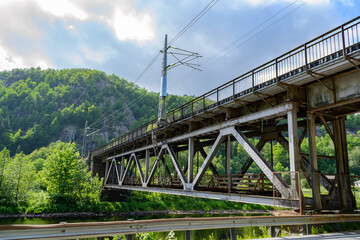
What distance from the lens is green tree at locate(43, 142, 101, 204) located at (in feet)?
152

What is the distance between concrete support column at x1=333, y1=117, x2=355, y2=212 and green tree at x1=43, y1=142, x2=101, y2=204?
39.4 meters

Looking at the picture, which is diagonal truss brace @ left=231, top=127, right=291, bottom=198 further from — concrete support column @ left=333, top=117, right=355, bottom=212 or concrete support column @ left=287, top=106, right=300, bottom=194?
concrete support column @ left=333, top=117, right=355, bottom=212

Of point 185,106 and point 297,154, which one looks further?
point 185,106

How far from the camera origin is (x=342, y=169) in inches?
555

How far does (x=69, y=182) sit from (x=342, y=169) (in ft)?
142

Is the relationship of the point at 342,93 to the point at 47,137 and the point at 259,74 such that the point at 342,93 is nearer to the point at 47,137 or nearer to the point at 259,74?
the point at 259,74

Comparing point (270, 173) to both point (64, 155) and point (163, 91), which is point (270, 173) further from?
point (64, 155)

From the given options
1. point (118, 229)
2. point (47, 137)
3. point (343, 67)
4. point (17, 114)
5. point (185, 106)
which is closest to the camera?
point (118, 229)

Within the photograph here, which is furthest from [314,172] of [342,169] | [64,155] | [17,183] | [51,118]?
[51,118]

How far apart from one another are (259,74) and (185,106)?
7.42 m

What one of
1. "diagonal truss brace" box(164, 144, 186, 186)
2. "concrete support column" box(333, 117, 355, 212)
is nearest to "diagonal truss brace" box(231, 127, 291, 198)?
"concrete support column" box(333, 117, 355, 212)

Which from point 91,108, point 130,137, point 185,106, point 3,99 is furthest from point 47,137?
point 185,106

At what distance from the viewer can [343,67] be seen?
35.4 ft

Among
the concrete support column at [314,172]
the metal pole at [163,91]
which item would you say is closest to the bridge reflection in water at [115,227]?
the concrete support column at [314,172]
